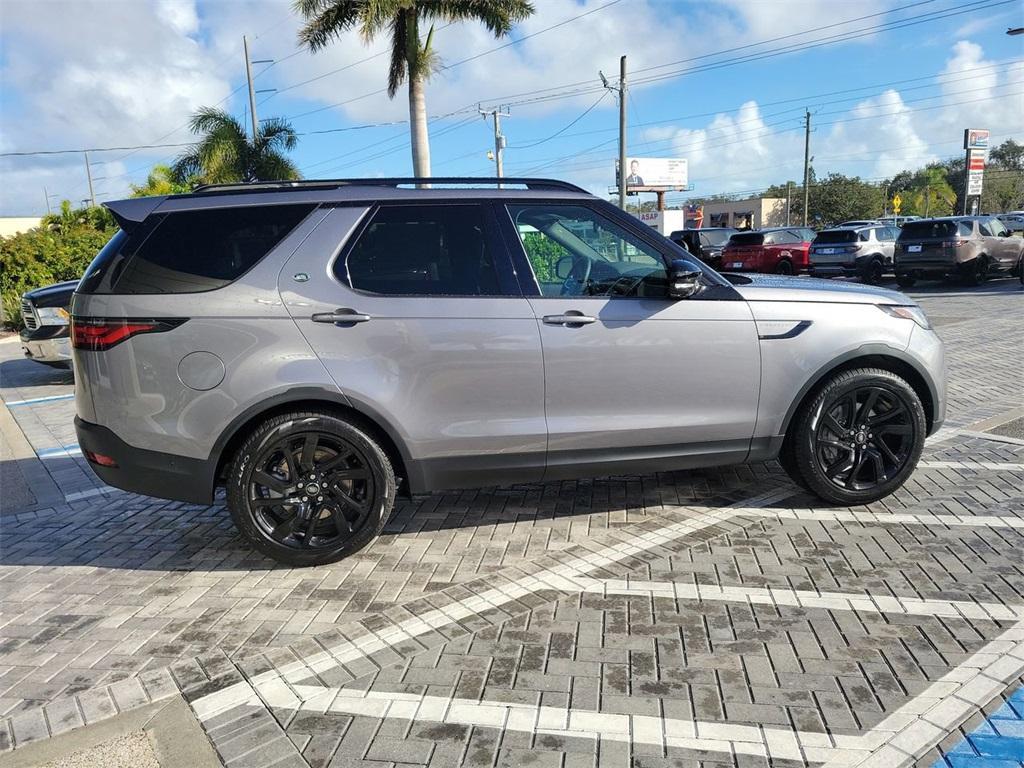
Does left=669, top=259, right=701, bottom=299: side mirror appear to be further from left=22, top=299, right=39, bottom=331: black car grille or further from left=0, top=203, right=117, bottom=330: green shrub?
left=0, top=203, right=117, bottom=330: green shrub

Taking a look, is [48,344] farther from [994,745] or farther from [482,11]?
[482,11]

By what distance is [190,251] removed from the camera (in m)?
3.79

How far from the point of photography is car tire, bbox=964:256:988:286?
1841 centimetres

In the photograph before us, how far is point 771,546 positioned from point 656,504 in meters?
0.88

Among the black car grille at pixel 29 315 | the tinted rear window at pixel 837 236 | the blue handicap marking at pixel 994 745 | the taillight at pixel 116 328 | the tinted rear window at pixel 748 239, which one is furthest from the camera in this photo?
the tinted rear window at pixel 748 239

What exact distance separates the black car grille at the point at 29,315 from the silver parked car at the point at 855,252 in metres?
18.5

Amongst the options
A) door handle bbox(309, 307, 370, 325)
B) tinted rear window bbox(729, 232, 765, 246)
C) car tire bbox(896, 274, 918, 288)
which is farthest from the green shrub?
car tire bbox(896, 274, 918, 288)

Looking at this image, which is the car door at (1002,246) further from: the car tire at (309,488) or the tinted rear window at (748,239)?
the car tire at (309,488)

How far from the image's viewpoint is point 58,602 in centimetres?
380

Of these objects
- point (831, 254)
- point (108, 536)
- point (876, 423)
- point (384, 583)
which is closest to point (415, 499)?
point (384, 583)

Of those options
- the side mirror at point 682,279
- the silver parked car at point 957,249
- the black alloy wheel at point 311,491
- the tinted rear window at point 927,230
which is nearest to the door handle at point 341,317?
the black alloy wheel at point 311,491

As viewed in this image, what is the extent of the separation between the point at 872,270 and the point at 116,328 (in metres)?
21.2

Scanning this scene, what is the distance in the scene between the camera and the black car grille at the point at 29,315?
30.9 feet

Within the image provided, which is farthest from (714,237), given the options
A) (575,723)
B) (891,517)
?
(575,723)
